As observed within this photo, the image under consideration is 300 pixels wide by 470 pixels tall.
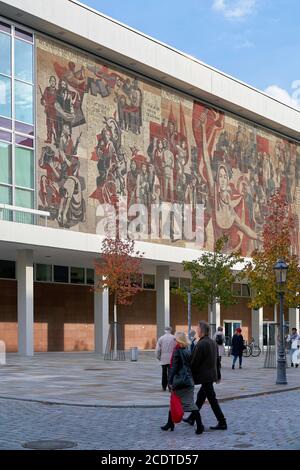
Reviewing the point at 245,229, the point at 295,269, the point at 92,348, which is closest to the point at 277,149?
the point at 245,229

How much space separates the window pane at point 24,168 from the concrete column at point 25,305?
3.68m

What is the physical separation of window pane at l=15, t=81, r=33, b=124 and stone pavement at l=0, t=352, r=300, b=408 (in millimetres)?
14496

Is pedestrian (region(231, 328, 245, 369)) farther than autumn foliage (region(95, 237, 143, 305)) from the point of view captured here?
No

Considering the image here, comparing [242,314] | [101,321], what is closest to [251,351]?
[101,321]

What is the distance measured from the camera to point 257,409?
52.0 ft

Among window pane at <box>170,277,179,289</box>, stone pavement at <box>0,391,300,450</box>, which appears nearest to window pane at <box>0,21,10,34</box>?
window pane at <box>170,277,179,289</box>

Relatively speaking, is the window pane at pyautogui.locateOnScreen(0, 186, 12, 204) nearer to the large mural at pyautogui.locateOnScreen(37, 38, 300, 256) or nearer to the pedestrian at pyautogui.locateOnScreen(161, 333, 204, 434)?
the large mural at pyautogui.locateOnScreen(37, 38, 300, 256)

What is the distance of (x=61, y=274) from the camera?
159 ft

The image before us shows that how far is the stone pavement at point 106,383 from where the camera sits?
17578mm

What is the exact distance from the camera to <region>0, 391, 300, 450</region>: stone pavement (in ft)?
35.8

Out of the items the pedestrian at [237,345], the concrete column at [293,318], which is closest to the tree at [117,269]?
the pedestrian at [237,345]

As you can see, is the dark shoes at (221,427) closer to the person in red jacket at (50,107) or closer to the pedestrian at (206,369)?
the pedestrian at (206,369)
